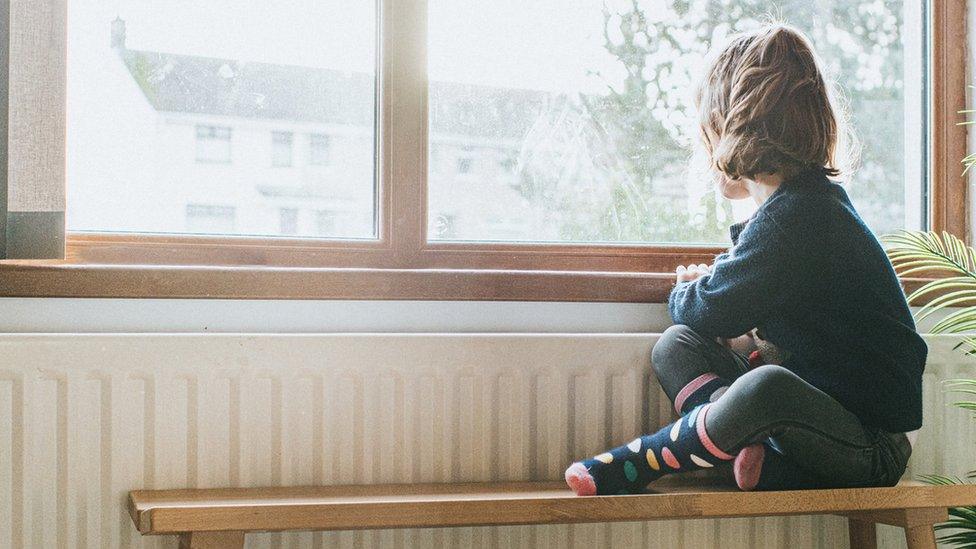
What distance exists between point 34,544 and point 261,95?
878 mm

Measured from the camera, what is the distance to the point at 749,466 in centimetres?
152

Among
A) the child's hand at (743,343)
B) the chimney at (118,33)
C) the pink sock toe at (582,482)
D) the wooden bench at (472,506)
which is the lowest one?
the wooden bench at (472,506)

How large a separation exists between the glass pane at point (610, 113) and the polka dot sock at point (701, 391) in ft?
1.48

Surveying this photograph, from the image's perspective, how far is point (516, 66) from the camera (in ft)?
6.35

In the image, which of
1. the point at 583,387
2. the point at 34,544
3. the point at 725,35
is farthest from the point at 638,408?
the point at 34,544

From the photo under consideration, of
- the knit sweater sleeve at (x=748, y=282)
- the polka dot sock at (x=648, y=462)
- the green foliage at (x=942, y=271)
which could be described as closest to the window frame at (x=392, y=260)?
the green foliage at (x=942, y=271)

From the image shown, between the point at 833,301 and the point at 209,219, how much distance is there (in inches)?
44.3

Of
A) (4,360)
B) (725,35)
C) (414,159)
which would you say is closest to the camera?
(4,360)

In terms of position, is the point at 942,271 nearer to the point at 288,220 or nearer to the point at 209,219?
the point at 288,220

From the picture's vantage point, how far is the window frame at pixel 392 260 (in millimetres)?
1626

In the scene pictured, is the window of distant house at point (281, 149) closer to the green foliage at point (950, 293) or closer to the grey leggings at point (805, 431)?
the grey leggings at point (805, 431)

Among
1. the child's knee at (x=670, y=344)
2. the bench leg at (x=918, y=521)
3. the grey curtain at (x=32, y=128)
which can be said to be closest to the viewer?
the grey curtain at (x=32, y=128)

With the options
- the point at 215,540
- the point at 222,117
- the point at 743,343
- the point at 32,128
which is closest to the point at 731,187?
the point at 743,343

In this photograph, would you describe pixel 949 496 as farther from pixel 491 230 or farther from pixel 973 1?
pixel 973 1
